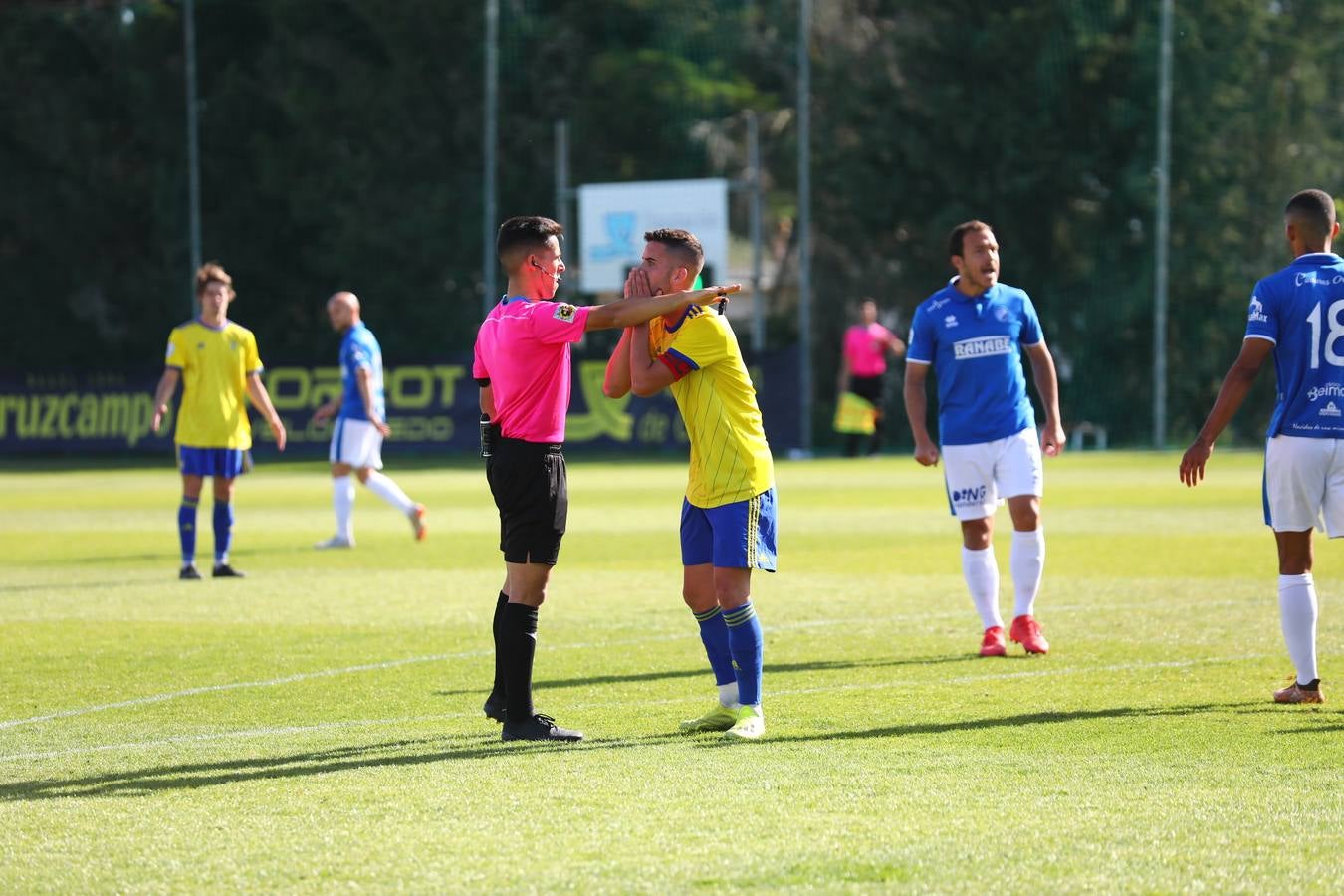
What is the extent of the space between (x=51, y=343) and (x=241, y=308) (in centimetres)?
482

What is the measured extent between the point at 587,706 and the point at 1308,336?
3390 millimetres

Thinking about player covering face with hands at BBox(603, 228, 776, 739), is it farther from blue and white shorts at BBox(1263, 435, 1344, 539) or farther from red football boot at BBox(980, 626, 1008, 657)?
red football boot at BBox(980, 626, 1008, 657)

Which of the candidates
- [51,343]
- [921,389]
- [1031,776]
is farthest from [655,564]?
[51,343]

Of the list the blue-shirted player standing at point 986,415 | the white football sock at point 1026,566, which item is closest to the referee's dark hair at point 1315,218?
the blue-shirted player standing at point 986,415

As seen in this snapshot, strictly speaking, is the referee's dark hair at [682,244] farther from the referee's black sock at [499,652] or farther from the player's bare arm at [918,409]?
the player's bare arm at [918,409]

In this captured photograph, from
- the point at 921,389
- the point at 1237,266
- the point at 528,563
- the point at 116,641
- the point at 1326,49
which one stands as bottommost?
the point at 116,641

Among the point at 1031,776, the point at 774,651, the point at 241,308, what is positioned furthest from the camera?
the point at 241,308

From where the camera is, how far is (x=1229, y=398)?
25.7 feet

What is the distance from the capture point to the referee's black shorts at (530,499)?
7.24 metres

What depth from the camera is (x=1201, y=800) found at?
5.83 meters

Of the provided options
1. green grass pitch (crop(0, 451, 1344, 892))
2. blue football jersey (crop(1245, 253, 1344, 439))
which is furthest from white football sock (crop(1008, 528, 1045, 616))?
blue football jersey (crop(1245, 253, 1344, 439))

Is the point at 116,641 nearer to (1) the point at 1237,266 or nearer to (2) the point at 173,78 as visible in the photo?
(1) the point at 1237,266

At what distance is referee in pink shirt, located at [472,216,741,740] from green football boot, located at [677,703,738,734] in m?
0.45

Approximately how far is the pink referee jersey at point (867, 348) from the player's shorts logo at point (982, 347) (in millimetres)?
20859
